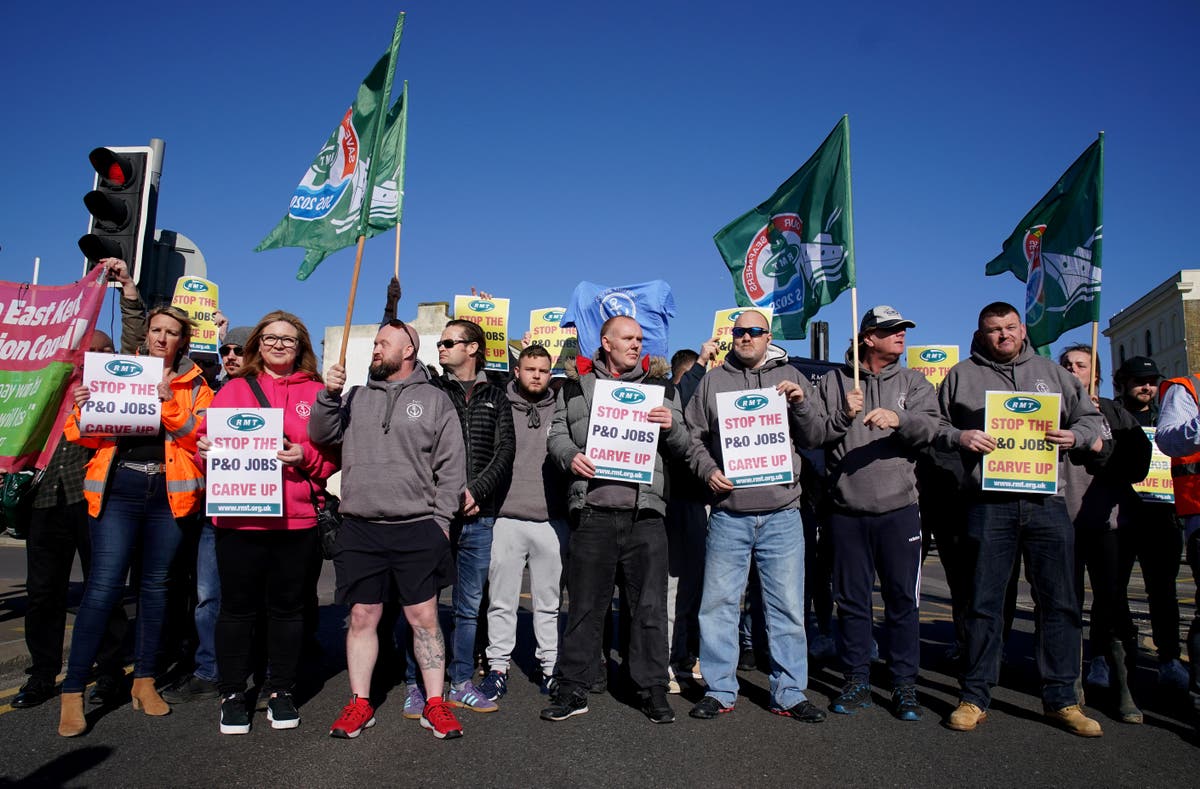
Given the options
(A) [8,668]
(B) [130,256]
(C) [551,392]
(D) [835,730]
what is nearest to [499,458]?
(C) [551,392]

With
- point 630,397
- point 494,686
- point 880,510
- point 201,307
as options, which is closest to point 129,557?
point 494,686

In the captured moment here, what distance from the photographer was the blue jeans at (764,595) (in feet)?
16.9

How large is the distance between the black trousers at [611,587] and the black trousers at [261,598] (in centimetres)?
158

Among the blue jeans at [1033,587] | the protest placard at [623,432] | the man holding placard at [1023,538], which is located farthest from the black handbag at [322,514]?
the blue jeans at [1033,587]

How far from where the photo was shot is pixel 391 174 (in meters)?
A: 7.29

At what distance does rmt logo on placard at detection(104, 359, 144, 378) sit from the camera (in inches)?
196

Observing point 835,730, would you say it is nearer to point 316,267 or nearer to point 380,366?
point 380,366

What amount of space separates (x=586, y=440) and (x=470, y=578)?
128 cm

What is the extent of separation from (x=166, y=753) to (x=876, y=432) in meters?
4.40

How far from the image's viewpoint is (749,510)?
5.21m

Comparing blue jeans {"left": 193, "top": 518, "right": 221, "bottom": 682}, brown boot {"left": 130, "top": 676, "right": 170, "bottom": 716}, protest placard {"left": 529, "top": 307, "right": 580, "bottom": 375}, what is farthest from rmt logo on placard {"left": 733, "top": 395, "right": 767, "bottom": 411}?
protest placard {"left": 529, "top": 307, "right": 580, "bottom": 375}

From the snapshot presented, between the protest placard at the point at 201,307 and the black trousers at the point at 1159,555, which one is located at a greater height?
the protest placard at the point at 201,307

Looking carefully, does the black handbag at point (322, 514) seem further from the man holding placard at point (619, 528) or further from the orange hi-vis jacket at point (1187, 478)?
the orange hi-vis jacket at point (1187, 478)

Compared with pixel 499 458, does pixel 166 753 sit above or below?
below
